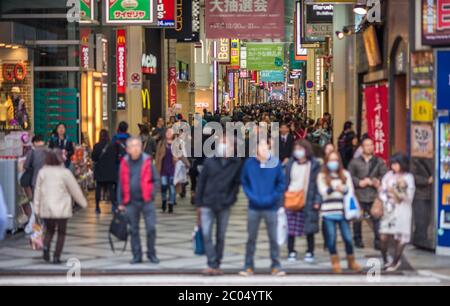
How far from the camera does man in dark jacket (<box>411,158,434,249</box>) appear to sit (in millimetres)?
16422

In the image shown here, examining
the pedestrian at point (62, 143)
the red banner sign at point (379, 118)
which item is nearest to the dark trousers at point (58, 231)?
the pedestrian at point (62, 143)

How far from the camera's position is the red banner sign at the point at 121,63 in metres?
32.3

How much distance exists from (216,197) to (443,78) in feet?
14.5

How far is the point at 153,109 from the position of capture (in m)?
43.3

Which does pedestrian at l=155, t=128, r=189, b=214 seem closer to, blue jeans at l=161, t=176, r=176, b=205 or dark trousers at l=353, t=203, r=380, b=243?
blue jeans at l=161, t=176, r=176, b=205

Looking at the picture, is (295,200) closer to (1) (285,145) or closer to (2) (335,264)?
(2) (335,264)

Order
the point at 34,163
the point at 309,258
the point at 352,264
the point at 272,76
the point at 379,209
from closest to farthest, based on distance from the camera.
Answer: the point at 352,264 → the point at 379,209 → the point at 309,258 → the point at 34,163 → the point at 272,76

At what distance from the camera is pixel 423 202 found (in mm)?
16531

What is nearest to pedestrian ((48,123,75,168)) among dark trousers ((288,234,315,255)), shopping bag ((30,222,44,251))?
shopping bag ((30,222,44,251))

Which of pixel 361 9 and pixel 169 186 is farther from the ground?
pixel 361 9

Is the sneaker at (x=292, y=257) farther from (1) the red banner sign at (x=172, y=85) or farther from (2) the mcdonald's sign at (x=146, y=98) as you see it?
(1) the red banner sign at (x=172, y=85)

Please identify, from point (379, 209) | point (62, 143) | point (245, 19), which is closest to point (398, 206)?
point (379, 209)

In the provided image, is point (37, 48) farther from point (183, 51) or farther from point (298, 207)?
point (183, 51)

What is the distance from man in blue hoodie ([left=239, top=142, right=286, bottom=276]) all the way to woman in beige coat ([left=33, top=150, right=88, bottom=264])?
8.14 ft
